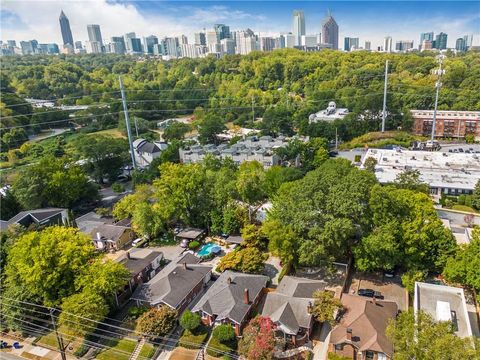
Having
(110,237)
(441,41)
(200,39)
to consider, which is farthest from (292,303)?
(441,41)

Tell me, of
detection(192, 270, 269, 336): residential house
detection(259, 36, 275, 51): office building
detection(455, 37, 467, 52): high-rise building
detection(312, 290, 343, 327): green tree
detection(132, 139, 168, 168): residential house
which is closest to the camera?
detection(312, 290, 343, 327): green tree

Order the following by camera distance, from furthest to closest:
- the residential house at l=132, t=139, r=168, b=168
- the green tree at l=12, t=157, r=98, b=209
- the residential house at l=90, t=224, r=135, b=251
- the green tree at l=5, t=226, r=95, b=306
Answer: the residential house at l=132, t=139, r=168, b=168
the green tree at l=12, t=157, r=98, b=209
the residential house at l=90, t=224, r=135, b=251
the green tree at l=5, t=226, r=95, b=306

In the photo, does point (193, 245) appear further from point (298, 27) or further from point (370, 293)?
point (298, 27)

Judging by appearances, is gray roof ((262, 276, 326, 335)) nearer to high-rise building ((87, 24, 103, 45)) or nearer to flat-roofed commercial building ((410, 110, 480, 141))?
flat-roofed commercial building ((410, 110, 480, 141))

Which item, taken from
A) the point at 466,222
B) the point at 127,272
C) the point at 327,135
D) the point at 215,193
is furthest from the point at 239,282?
the point at 327,135

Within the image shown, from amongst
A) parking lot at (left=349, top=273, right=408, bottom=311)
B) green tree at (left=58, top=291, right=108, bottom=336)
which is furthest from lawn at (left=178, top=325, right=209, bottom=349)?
parking lot at (left=349, top=273, right=408, bottom=311)

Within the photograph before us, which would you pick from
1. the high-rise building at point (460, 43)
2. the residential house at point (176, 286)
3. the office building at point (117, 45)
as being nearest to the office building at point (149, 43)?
the office building at point (117, 45)

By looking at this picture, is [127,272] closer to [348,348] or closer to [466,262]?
[348,348]
